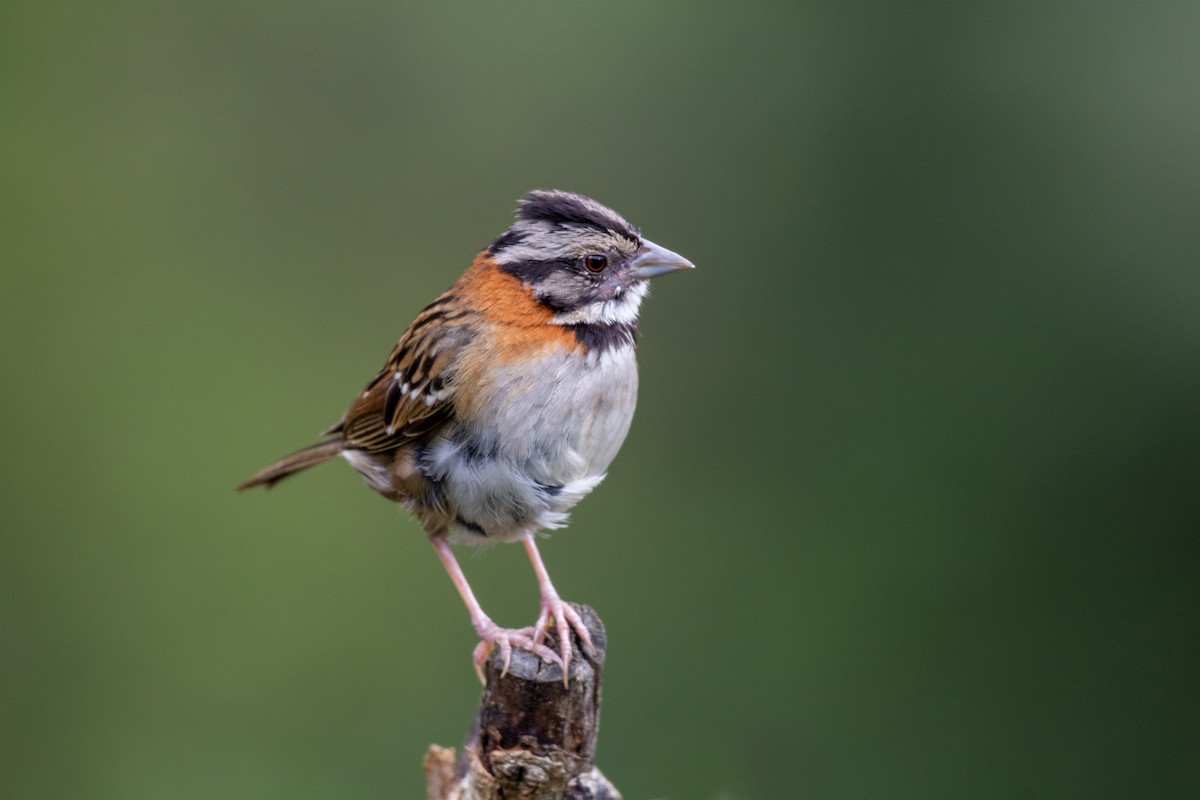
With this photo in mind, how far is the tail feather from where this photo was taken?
518cm

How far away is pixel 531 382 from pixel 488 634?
0.87 m

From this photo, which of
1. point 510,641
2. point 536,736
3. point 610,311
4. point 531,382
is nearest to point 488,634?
point 510,641

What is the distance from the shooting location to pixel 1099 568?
6.07m

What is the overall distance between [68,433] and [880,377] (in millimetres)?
4288

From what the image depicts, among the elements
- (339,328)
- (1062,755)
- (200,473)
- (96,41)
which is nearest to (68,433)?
(200,473)

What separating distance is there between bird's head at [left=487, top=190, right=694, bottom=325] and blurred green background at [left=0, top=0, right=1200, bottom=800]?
245 centimetres

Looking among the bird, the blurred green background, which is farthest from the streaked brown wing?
the blurred green background

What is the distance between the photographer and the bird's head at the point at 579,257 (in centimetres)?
429

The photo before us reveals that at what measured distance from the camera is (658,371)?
7141mm

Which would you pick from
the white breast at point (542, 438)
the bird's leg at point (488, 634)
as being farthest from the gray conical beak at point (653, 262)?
the bird's leg at point (488, 634)

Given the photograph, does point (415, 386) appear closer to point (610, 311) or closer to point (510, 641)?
point (610, 311)

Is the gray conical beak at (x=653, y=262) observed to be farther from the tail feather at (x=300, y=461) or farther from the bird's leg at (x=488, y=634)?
the tail feather at (x=300, y=461)

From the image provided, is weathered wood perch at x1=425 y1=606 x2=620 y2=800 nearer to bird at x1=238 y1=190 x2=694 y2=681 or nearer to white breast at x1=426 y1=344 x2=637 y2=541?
bird at x1=238 y1=190 x2=694 y2=681

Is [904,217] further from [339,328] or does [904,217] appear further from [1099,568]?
[339,328]
